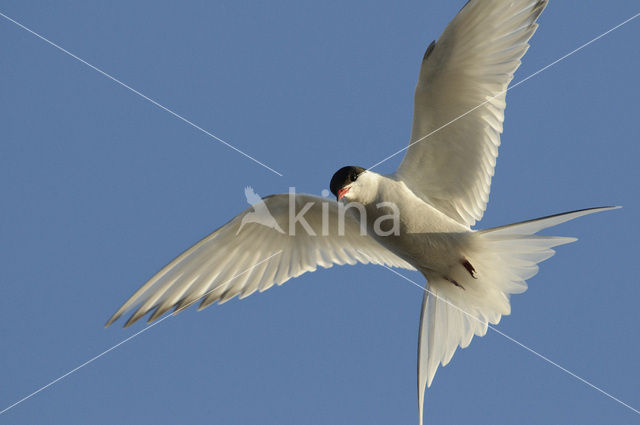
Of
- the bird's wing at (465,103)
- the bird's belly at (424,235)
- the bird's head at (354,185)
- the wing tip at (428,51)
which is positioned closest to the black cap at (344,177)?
the bird's head at (354,185)

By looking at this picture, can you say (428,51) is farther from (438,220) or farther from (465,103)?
(438,220)

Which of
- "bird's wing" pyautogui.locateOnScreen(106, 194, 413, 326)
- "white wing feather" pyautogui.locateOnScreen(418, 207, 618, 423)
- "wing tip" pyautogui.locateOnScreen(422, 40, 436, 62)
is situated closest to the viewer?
"white wing feather" pyautogui.locateOnScreen(418, 207, 618, 423)

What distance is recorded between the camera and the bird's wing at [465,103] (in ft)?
13.8

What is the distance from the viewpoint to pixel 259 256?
485cm

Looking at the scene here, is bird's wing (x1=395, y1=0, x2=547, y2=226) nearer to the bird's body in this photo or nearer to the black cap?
the bird's body

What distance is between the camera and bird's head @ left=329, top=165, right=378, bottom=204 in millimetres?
4215

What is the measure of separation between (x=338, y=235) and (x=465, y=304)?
0.97 m

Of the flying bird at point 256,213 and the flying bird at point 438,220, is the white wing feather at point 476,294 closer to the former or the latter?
the flying bird at point 438,220

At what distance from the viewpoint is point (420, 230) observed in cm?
427

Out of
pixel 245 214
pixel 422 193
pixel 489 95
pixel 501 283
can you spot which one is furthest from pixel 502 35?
pixel 245 214

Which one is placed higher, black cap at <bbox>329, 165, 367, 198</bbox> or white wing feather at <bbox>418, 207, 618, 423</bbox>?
black cap at <bbox>329, 165, 367, 198</bbox>

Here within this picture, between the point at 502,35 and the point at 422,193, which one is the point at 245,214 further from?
the point at 502,35

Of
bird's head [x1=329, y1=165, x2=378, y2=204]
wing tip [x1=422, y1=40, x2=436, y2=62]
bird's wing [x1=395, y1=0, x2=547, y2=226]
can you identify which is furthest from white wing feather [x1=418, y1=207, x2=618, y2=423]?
wing tip [x1=422, y1=40, x2=436, y2=62]

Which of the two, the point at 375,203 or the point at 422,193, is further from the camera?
the point at 422,193
